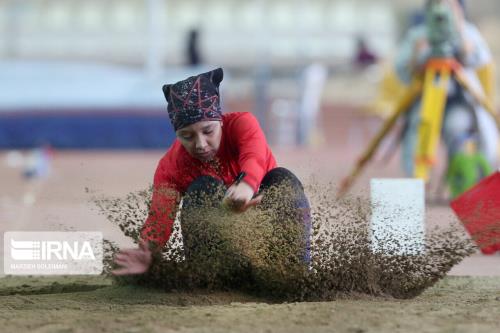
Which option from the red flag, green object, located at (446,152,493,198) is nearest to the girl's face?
the red flag

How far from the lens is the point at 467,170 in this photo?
25.2ft

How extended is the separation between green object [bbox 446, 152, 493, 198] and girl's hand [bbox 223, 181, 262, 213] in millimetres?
4585

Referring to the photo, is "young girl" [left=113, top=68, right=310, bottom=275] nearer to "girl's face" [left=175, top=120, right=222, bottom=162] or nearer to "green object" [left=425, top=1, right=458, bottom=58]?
"girl's face" [left=175, top=120, right=222, bottom=162]

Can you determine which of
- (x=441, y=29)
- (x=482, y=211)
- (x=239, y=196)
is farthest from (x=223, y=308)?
(x=441, y=29)

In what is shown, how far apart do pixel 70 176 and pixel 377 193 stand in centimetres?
866

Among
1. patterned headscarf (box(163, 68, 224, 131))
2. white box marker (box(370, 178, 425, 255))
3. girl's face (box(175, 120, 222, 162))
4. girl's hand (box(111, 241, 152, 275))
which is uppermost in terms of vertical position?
patterned headscarf (box(163, 68, 224, 131))

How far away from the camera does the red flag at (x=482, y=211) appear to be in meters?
4.21

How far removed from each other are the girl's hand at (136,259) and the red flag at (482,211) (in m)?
1.48

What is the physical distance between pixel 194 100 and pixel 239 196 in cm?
47

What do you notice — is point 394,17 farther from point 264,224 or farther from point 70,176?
point 264,224

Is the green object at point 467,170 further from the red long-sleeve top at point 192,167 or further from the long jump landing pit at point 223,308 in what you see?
the red long-sleeve top at point 192,167

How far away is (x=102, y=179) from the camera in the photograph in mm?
11586

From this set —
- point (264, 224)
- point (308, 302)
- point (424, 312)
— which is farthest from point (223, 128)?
point (424, 312)

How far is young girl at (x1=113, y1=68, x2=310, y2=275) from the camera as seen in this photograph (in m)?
3.60
